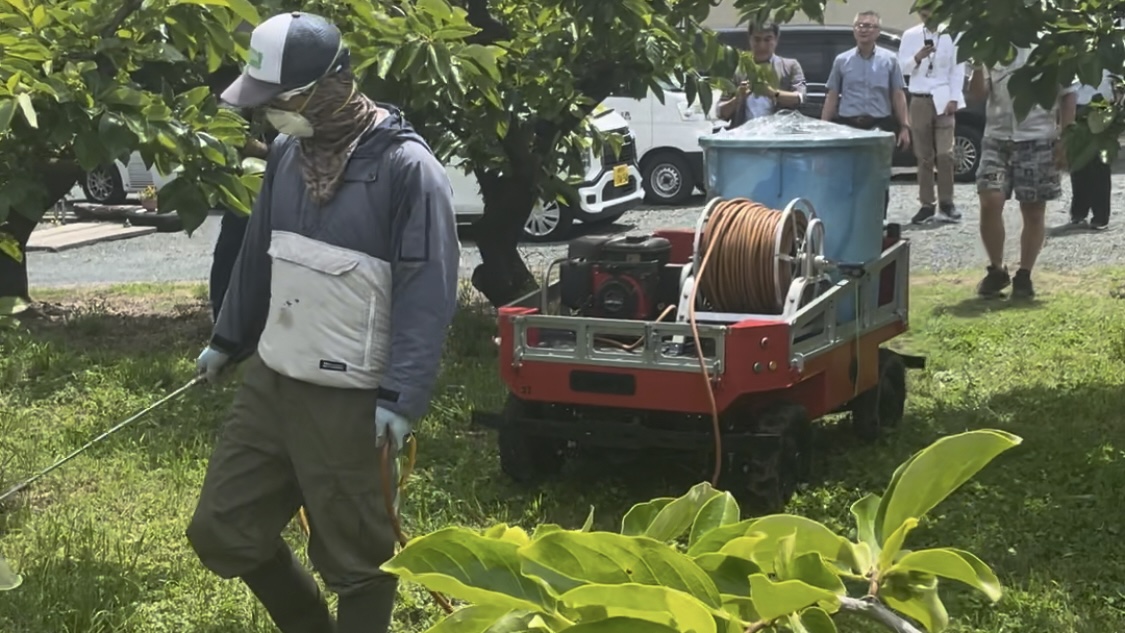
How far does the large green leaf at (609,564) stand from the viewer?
1038mm

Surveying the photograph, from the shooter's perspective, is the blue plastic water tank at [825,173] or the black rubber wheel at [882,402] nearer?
the blue plastic water tank at [825,173]

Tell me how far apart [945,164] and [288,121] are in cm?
1009

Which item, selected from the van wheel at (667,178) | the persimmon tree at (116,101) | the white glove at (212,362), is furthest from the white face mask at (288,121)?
the van wheel at (667,178)

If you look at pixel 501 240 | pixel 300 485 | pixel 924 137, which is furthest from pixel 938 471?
pixel 924 137

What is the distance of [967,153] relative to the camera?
1667 centimetres

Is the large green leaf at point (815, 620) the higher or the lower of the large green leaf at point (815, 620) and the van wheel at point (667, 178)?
the higher

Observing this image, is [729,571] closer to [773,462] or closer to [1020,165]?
[773,462]

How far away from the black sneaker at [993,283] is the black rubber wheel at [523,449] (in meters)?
4.87

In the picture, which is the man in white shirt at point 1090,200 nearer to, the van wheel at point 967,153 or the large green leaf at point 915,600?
the van wheel at point 967,153

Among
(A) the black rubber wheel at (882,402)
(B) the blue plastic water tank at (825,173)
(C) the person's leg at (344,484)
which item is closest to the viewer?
(C) the person's leg at (344,484)

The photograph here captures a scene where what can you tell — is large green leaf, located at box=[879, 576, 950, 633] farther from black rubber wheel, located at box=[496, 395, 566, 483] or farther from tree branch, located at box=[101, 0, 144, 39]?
black rubber wheel, located at box=[496, 395, 566, 483]

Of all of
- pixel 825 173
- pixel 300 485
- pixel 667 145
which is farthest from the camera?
pixel 667 145

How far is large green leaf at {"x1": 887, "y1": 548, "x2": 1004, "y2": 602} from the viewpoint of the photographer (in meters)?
1.08

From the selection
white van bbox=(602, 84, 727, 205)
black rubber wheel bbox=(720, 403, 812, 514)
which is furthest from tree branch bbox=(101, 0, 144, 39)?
white van bbox=(602, 84, 727, 205)
